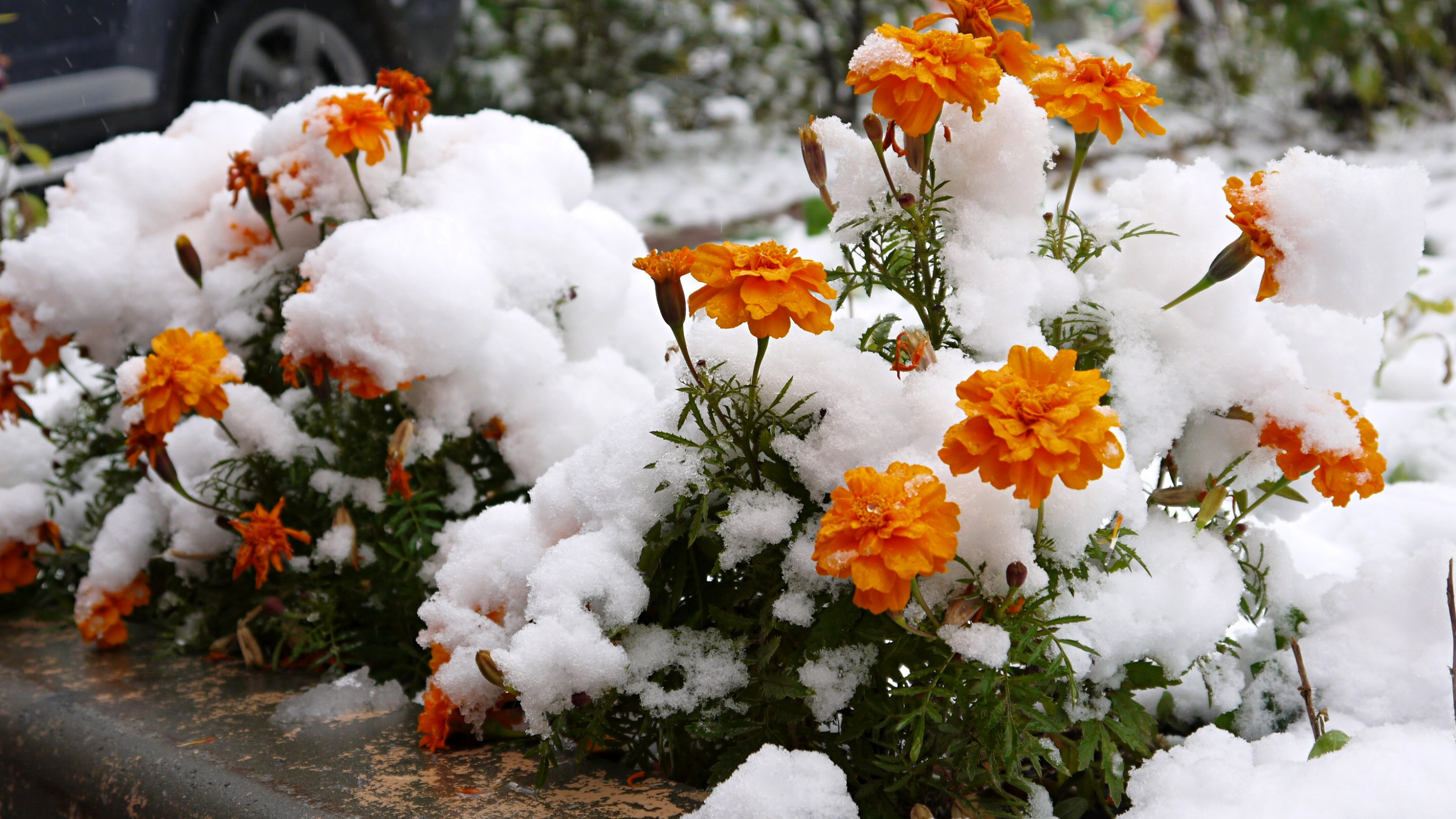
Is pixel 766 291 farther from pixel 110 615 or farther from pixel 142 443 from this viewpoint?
pixel 110 615

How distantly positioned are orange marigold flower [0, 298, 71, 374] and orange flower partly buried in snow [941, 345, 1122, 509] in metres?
1.58

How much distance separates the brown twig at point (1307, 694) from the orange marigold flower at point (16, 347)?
73.4 inches

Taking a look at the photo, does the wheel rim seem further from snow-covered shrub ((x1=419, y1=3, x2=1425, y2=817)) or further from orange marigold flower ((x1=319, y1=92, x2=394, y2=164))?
snow-covered shrub ((x1=419, y1=3, x2=1425, y2=817))

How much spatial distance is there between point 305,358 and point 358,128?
0.36 metres

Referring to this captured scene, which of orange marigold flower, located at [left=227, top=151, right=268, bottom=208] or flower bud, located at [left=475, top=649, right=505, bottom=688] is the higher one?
orange marigold flower, located at [left=227, top=151, right=268, bottom=208]

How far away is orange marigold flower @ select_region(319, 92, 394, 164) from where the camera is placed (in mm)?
1585

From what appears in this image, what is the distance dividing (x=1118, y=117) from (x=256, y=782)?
1.17 m

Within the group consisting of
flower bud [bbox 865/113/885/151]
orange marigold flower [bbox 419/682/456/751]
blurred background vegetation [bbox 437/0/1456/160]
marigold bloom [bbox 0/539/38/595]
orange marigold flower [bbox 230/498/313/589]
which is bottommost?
orange marigold flower [bbox 419/682/456/751]

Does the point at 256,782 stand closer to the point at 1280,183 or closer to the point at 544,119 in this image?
the point at 1280,183

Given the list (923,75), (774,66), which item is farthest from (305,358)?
(774,66)

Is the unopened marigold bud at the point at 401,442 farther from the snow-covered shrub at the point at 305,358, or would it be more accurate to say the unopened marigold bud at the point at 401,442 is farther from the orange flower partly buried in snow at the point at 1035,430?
the orange flower partly buried in snow at the point at 1035,430

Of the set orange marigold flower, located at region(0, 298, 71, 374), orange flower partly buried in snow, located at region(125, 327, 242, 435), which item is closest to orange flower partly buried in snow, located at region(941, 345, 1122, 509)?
orange flower partly buried in snow, located at region(125, 327, 242, 435)

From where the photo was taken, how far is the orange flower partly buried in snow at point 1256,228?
44.9 inches

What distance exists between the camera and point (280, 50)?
166 inches
